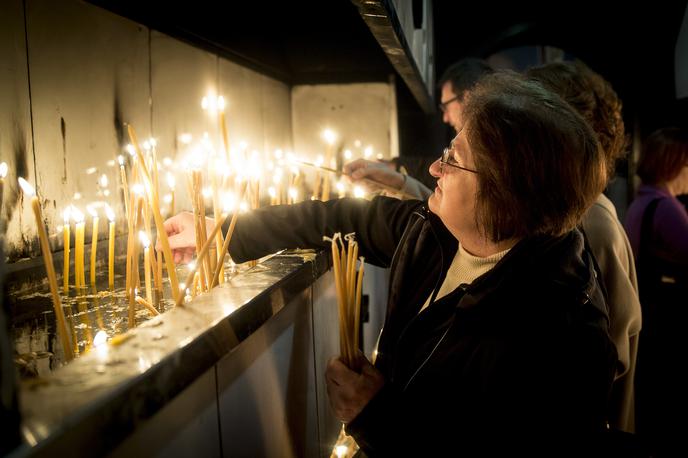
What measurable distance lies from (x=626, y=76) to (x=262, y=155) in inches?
182

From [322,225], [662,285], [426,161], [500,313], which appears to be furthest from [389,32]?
[662,285]

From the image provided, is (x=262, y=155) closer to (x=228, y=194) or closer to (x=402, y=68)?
(x=402, y=68)

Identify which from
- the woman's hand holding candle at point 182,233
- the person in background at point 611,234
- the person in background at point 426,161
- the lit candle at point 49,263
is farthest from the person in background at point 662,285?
the lit candle at point 49,263

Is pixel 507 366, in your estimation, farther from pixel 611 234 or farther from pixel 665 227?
pixel 665 227

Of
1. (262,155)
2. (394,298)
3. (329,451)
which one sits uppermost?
(262,155)

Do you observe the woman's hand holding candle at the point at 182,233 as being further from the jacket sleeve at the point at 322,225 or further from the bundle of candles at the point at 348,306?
the bundle of candles at the point at 348,306

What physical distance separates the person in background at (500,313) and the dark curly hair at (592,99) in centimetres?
48

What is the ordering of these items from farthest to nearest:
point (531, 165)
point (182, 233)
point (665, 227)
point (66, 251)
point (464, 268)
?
point (665, 227)
point (182, 233)
point (66, 251)
point (464, 268)
point (531, 165)

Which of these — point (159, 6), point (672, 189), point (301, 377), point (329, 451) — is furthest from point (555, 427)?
point (672, 189)

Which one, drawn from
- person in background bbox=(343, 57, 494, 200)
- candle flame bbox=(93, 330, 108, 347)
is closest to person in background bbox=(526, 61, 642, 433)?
person in background bbox=(343, 57, 494, 200)

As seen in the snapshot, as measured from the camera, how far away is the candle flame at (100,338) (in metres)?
1.19

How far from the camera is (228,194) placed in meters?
1.48

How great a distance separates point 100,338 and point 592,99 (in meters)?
1.67

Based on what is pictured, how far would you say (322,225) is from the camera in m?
1.88
